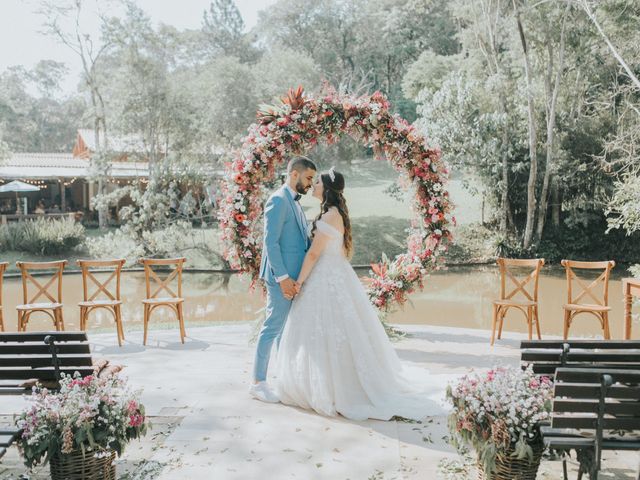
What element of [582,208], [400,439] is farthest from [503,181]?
[400,439]

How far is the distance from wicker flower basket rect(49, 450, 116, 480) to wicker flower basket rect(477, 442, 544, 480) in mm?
2337

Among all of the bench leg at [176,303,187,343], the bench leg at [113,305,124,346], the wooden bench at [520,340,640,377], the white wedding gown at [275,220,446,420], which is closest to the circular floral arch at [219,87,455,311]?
the bench leg at [176,303,187,343]

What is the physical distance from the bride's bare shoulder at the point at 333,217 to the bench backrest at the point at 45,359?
2192mm

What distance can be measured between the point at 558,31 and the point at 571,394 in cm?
1918

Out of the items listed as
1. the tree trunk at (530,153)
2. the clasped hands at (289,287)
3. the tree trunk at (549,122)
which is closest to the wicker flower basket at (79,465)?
the clasped hands at (289,287)

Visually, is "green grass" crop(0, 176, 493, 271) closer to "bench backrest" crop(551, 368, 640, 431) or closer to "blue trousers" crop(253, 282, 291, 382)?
"blue trousers" crop(253, 282, 291, 382)

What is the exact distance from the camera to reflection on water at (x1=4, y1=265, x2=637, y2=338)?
11781mm

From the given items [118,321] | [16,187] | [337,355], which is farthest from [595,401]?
[16,187]

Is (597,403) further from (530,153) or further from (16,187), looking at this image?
(16,187)

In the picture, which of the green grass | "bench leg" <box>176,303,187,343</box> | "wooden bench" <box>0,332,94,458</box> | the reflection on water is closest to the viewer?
"wooden bench" <box>0,332,94,458</box>

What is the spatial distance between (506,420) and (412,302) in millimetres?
6646

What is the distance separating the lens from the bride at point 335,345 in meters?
4.89

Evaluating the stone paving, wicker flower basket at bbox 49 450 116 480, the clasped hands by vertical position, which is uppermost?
the clasped hands

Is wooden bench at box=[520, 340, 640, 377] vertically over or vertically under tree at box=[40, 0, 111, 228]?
under
